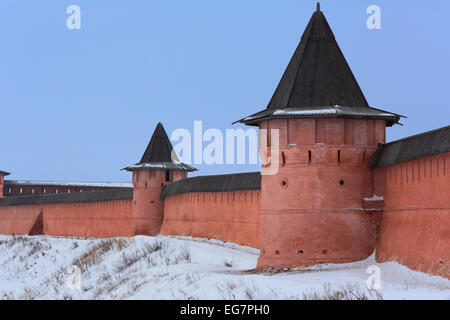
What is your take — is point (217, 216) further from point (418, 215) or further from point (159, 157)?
point (418, 215)

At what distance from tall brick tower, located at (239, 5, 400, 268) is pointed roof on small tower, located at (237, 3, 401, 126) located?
3 cm

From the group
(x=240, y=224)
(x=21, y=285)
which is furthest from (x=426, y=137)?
(x=21, y=285)

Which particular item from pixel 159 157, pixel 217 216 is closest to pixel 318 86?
pixel 217 216

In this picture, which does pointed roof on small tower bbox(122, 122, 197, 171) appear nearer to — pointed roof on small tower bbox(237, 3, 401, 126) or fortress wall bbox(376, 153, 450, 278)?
pointed roof on small tower bbox(237, 3, 401, 126)

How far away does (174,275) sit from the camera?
18.0 metres

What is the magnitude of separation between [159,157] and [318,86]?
695 inches

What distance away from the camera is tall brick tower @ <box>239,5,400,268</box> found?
1983cm

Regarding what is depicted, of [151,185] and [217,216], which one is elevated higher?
[151,185]

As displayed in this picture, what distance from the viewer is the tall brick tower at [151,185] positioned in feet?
119

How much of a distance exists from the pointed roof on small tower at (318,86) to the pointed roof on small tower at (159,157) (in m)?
15.4

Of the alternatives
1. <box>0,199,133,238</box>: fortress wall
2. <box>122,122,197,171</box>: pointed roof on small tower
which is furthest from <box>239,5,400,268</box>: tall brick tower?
<box>0,199,133,238</box>: fortress wall

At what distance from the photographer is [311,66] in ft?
69.0
